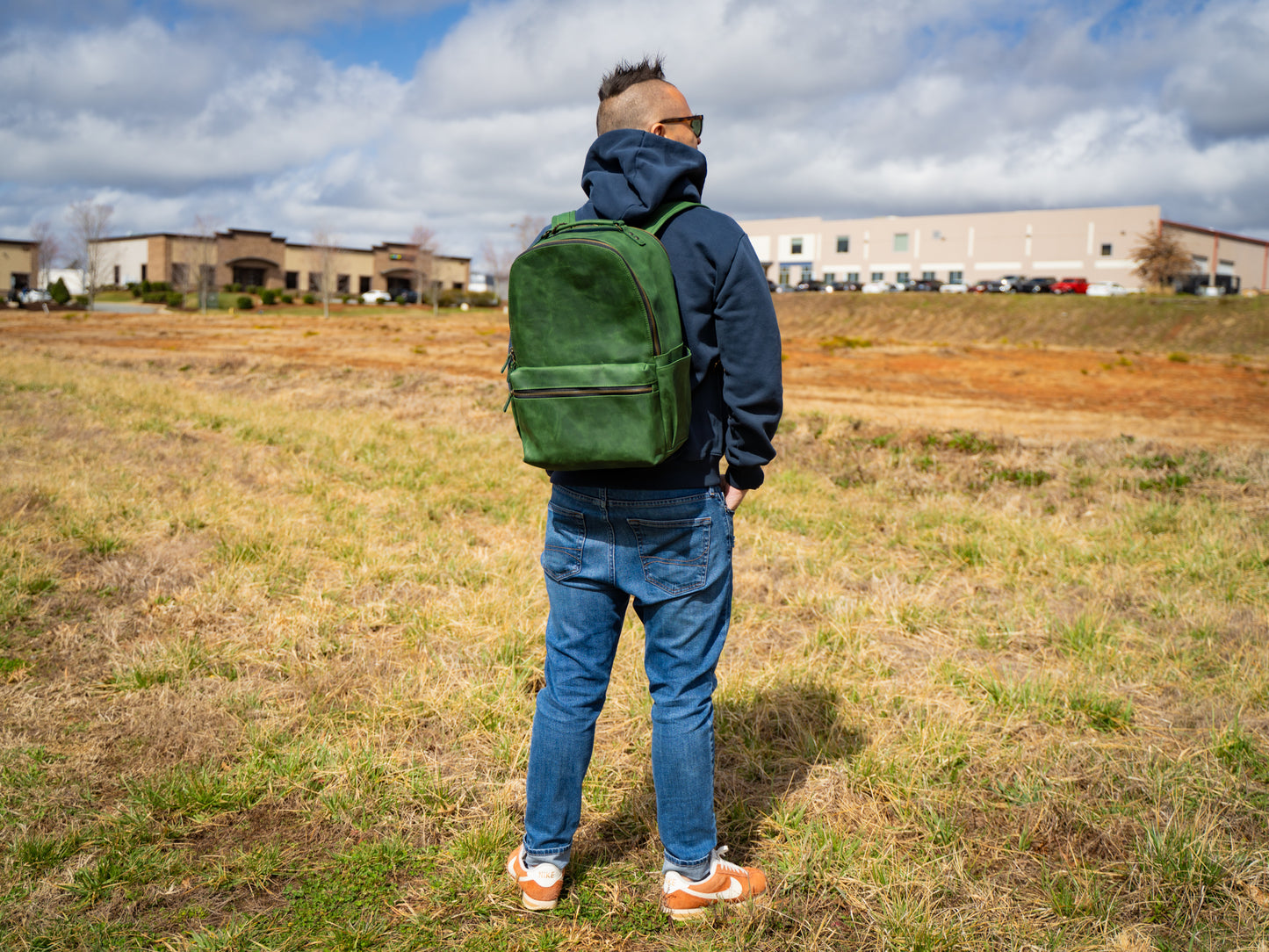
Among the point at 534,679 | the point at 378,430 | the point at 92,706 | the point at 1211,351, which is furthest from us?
the point at 1211,351

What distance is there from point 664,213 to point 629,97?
0.32m

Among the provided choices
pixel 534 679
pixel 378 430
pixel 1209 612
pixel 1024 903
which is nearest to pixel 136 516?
pixel 534 679

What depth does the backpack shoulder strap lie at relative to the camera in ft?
6.70

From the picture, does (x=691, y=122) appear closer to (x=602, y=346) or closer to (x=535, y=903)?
(x=602, y=346)

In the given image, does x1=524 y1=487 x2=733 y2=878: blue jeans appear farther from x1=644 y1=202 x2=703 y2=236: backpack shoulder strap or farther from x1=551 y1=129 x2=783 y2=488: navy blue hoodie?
x1=644 y1=202 x2=703 y2=236: backpack shoulder strap

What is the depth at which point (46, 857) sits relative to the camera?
8.20ft

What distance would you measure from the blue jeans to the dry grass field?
1.17ft

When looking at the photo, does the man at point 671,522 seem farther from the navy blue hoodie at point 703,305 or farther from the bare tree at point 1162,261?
the bare tree at point 1162,261

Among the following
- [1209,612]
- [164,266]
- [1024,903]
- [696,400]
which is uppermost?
[164,266]

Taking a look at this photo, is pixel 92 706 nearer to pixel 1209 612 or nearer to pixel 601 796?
pixel 601 796

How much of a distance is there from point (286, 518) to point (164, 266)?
264ft

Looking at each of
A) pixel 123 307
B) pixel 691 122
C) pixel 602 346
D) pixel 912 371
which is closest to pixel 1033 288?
pixel 912 371

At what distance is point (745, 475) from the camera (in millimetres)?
2152

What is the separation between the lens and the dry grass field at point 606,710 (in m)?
2.40
